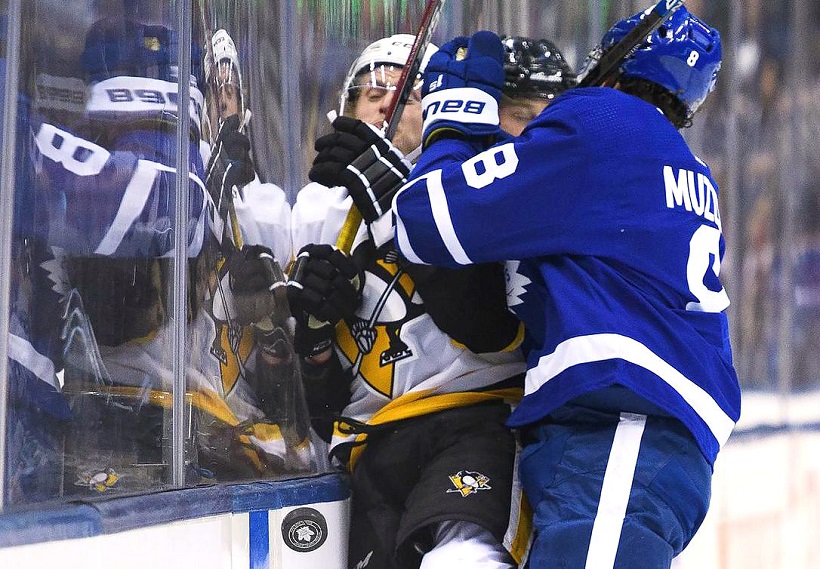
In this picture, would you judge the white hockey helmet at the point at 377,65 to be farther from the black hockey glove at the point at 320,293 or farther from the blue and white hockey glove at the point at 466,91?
the black hockey glove at the point at 320,293

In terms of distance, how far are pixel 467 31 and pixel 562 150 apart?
817 mm

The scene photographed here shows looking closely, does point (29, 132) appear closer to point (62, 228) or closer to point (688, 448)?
point (62, 228)

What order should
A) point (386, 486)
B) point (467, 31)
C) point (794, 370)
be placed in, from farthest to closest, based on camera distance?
point (794, 370) < point (467, 31) < point (386, 486)

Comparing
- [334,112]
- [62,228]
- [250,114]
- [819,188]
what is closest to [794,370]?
[819,188]

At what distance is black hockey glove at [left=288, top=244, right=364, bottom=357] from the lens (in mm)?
1472

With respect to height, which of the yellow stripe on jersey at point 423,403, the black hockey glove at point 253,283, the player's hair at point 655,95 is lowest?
the yellow stripe on jersey at point 423,403

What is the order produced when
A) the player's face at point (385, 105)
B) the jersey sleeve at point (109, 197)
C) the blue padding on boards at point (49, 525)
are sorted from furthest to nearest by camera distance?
the player's face at point (385, 105) < the jersey sleeve at point (109, 197) < the blue padding on boards at point (49, 525)

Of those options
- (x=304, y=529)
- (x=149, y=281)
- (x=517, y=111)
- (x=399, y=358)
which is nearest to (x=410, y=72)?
(x=517, y=111)

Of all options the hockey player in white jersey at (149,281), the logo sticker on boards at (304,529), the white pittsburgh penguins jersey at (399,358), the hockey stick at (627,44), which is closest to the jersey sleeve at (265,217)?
the hockey player in white jersey at (149,281)

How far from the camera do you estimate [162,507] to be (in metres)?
1.25

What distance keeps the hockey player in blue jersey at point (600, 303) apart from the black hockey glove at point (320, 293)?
0.13 meters

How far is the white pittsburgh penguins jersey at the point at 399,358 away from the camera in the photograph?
1.50m

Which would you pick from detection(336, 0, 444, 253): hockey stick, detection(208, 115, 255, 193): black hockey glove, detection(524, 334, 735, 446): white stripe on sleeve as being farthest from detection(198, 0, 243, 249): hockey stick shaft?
detection(524, 334, 735, 446): white stripe on sleeve

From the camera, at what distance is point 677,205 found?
1393 millimetres
